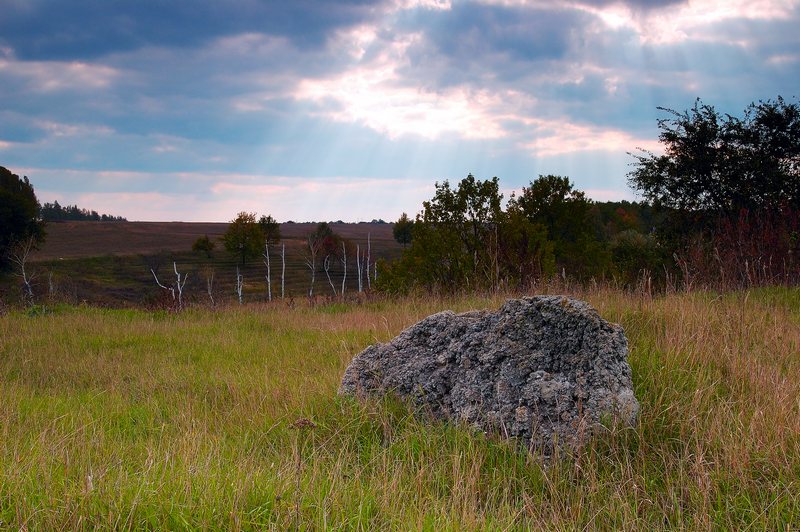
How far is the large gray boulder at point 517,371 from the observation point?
4.25 m

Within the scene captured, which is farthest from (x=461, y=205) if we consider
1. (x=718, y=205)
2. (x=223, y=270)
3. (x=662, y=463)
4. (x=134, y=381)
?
(x=223, y=270)

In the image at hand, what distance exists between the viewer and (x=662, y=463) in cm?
398

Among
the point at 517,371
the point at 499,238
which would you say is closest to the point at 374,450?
the point at 517,371

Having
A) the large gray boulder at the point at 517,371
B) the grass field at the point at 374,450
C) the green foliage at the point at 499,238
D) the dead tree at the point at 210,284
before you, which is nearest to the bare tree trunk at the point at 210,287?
the dead tree at the point at 210,284

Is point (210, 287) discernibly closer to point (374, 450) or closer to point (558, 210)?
point (558, 210)

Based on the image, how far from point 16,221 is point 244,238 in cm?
2373

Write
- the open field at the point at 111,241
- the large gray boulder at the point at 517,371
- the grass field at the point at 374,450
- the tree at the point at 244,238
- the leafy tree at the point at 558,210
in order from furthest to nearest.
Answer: the open field at the point at 111,241
the tree at the point at 244,238
the leafy tree at the point at 558,210
the large gray boulder at the point at 517,371
the grass field at the point at 374,450

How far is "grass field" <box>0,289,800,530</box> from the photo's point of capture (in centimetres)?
285

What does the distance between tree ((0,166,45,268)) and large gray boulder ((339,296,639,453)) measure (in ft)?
175

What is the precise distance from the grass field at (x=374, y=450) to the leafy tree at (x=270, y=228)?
65.7 meters

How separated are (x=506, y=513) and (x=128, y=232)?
131635mm

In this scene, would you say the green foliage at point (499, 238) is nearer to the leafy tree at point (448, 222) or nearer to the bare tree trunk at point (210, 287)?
the leafy tree at point (448, 222)

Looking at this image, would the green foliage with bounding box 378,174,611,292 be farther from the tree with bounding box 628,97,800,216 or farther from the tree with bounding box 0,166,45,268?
the tree with bounding box 0,166,45,268

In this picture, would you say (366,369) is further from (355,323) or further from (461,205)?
(461,205)
